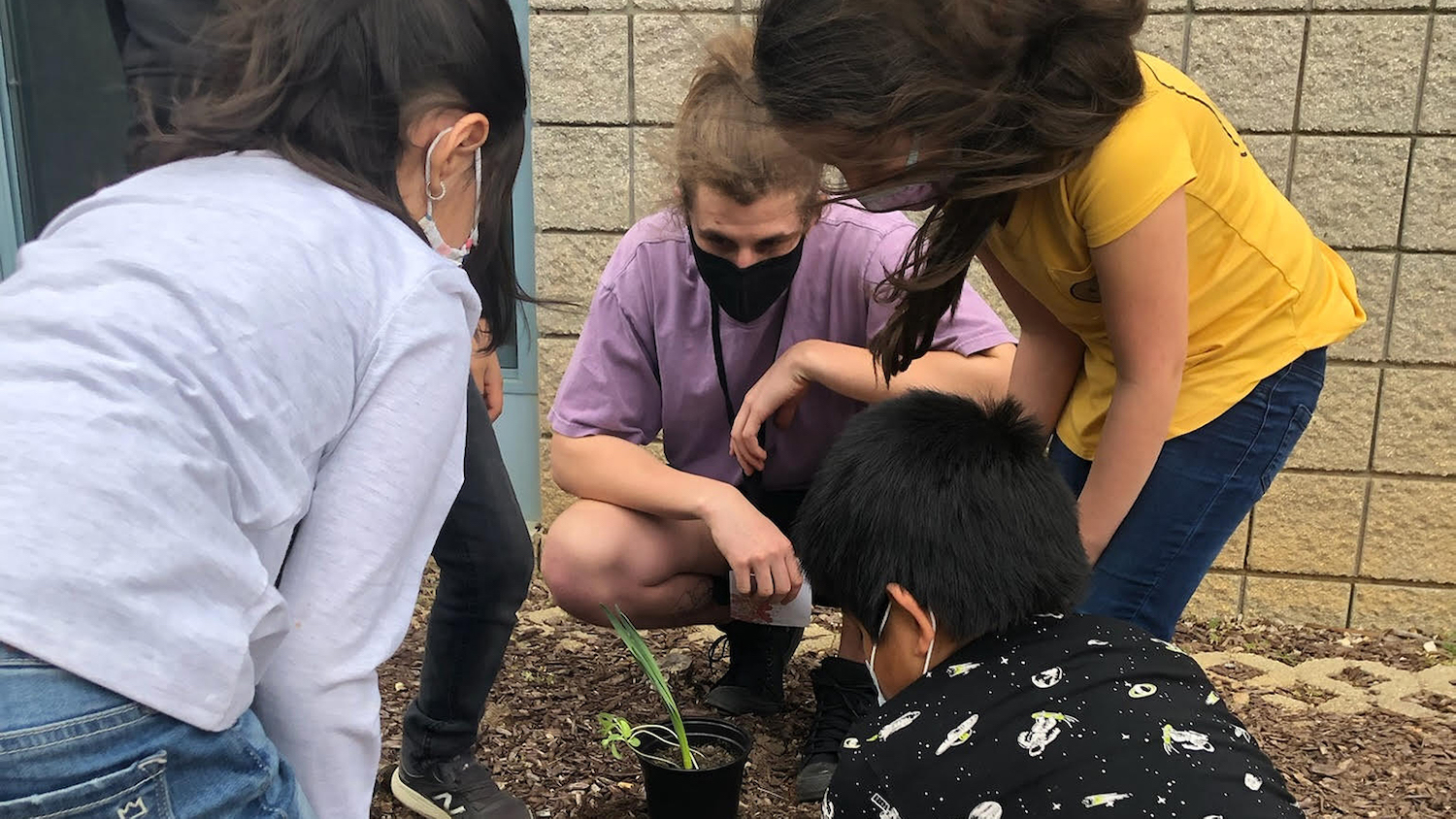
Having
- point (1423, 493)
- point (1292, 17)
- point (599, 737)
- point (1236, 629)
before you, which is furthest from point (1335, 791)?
point (1292, 17)

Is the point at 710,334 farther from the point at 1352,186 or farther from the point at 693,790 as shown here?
the point at 1352,186

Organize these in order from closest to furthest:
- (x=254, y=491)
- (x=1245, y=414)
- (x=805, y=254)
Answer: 1. (x=254, y=491)
2. (x=1245, y=414)
3. (x=805, y=254)

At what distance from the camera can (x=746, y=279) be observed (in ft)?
6.90

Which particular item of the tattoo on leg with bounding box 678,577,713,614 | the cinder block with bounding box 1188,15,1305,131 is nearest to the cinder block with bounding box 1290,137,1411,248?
the cinder block with bounding box 1188,15,1305,131

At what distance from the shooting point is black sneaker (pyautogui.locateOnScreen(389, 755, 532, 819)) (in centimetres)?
200

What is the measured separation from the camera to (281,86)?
4.23ft

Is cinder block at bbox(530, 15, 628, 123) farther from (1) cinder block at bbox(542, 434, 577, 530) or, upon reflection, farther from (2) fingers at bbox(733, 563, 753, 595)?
(2) fingers at bbox(733, 563, 753, 595)

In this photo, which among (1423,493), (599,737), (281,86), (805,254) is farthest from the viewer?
(1423,493)

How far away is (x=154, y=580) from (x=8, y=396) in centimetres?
20

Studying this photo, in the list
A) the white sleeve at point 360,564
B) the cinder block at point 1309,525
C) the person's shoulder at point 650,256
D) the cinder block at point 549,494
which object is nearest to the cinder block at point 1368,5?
the cinder block at point 1309,525

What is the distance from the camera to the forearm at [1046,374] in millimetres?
1859

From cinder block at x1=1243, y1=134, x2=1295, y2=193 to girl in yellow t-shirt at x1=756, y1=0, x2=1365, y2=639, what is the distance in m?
0.96

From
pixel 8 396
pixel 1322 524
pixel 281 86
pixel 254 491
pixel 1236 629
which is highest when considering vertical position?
pixel 281 86

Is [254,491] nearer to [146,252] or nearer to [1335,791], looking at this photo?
[146,252]
